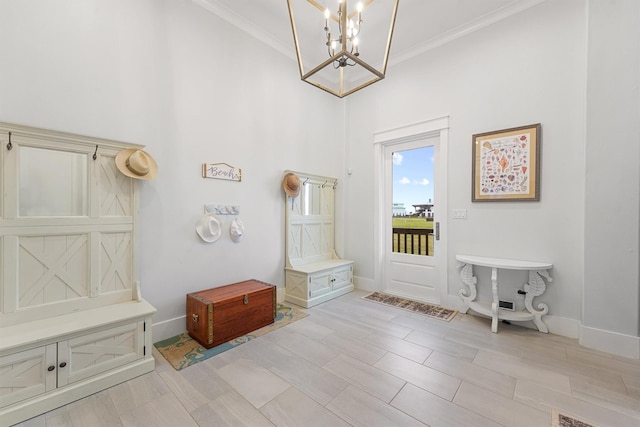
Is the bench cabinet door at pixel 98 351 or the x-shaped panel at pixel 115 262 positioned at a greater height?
the x-shaped panel at pixel 115 262

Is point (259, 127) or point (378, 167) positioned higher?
point (259, 127)

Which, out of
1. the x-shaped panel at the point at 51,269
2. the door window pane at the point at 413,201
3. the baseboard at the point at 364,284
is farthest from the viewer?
the baseboard at the point at 364,284

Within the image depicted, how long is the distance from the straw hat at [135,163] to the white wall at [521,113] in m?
3.30

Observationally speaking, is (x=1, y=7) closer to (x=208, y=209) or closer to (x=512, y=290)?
(x=208, y=209)

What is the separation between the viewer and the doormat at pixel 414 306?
10.6 ft

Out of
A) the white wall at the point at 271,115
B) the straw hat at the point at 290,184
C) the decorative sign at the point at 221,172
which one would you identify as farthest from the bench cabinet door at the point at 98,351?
the straw hat at the point at 290,184

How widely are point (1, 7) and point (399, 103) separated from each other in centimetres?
403

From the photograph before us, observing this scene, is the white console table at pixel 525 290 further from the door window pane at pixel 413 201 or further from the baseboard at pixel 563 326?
the door window pane at pixel 413 201

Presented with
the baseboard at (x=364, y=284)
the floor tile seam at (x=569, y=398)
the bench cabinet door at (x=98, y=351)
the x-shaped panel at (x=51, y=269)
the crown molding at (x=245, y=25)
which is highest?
the crown molding at (x=245, y=25)

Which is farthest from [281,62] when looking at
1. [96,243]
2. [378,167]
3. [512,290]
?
[512,290]

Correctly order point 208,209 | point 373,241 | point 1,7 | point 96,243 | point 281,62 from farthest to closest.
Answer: point 373,241 < point 281,62 < point 208,209 < point 96,243 < point 1,7

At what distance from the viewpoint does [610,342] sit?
2354 millimetres

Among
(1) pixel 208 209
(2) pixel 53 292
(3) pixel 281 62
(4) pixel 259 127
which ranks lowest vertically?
(2) pixel 53 292

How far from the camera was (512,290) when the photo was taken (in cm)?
297
